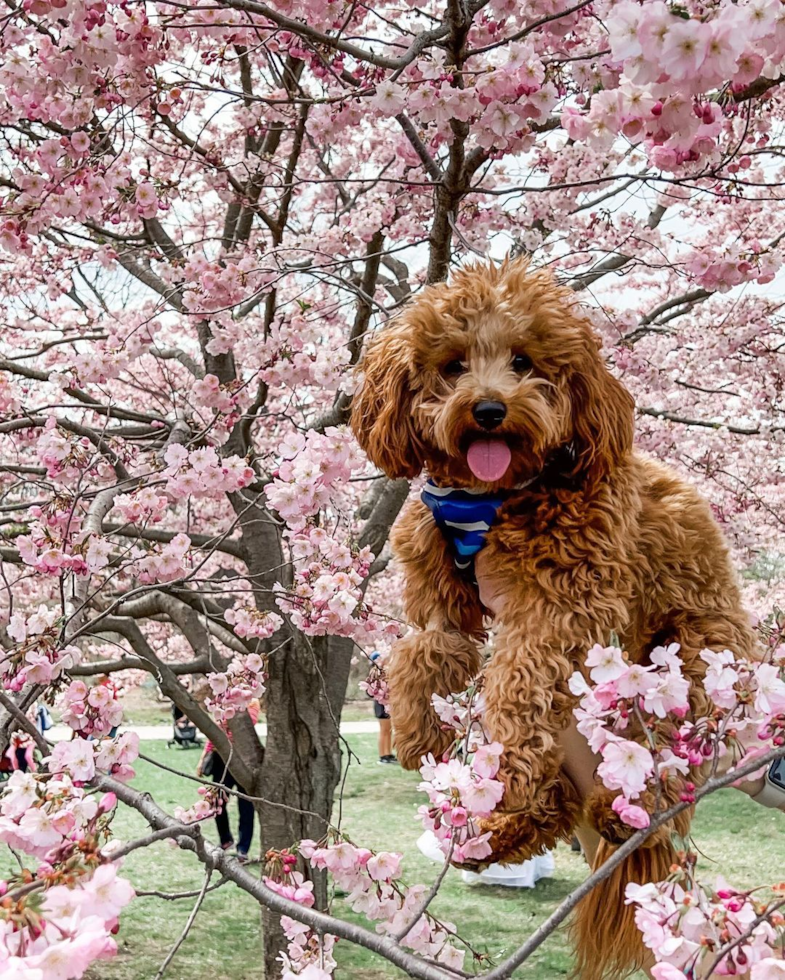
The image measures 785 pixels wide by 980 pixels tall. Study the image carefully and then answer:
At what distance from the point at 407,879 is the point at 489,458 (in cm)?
702

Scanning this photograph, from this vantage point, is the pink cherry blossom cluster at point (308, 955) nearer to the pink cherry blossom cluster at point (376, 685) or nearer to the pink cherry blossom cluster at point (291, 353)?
the pink cherry blossom cluster at point (376, 685)

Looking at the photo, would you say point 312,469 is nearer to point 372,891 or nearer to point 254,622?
point 372,891

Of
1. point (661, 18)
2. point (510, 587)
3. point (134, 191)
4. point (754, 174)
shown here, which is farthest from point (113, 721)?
point (754, 174)

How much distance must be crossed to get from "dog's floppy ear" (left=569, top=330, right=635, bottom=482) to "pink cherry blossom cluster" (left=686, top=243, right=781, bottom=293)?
1585 mm

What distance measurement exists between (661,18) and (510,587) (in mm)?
755

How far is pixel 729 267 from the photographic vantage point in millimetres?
2721

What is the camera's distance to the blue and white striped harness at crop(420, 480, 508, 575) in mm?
1378

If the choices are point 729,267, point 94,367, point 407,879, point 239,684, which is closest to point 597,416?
point 729,267

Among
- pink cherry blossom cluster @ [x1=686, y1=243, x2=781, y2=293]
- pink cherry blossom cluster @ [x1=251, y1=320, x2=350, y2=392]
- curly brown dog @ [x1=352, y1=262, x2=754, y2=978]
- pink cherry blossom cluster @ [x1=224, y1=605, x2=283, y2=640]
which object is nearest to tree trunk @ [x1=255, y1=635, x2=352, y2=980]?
pink cherry blossom cluster @ [x1=224, y1=605, x2=283, y2=640]

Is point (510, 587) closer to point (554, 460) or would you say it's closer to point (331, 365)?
point (554, 460)

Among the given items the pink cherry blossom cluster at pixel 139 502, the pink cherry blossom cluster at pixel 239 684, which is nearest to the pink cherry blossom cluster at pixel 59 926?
the pink cherry blossom cluster at pixel 139 502

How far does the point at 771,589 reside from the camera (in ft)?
43.2

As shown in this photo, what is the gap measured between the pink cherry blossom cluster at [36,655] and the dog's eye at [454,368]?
1.15 meters

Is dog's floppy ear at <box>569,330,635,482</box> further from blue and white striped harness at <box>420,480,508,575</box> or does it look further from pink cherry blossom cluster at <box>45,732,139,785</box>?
pink cherry blossom cluster at <box>45,732,139,785</box>
